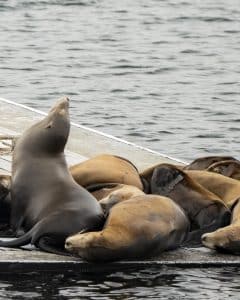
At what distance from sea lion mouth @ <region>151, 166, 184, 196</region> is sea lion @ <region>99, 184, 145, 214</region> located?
29 cm

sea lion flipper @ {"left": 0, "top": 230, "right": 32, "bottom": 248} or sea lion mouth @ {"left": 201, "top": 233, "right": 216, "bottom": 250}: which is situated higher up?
sea lion mouth @ {"left": 201, "top": 233, "right": 216, "bottom": 250}

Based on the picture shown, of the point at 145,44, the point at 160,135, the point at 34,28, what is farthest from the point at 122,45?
the point at 160,135

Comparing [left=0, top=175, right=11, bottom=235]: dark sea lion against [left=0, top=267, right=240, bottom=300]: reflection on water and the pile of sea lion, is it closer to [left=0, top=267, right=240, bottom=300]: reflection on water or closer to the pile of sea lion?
the pile of sea lion

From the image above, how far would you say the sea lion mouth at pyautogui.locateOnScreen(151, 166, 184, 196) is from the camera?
10938 millimetres

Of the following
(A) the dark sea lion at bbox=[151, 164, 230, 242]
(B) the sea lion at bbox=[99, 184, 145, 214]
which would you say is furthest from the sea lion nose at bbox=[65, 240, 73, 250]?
(A) the dark sea lion at bbox=[151, 164, 230, 242]

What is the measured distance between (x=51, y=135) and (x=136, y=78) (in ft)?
35.8

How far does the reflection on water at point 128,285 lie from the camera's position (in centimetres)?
959

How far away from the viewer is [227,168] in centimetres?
1173

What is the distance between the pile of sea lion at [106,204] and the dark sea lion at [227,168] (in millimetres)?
65

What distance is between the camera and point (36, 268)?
9.93 meters

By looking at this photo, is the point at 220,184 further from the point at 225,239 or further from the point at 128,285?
the point at 128,285

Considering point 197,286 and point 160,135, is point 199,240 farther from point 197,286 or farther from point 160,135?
point 160,135

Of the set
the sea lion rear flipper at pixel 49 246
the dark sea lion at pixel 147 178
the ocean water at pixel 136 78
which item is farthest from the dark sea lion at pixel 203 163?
the sea lion rear flipper at pixel 49 246

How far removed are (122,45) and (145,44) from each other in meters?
0.44
